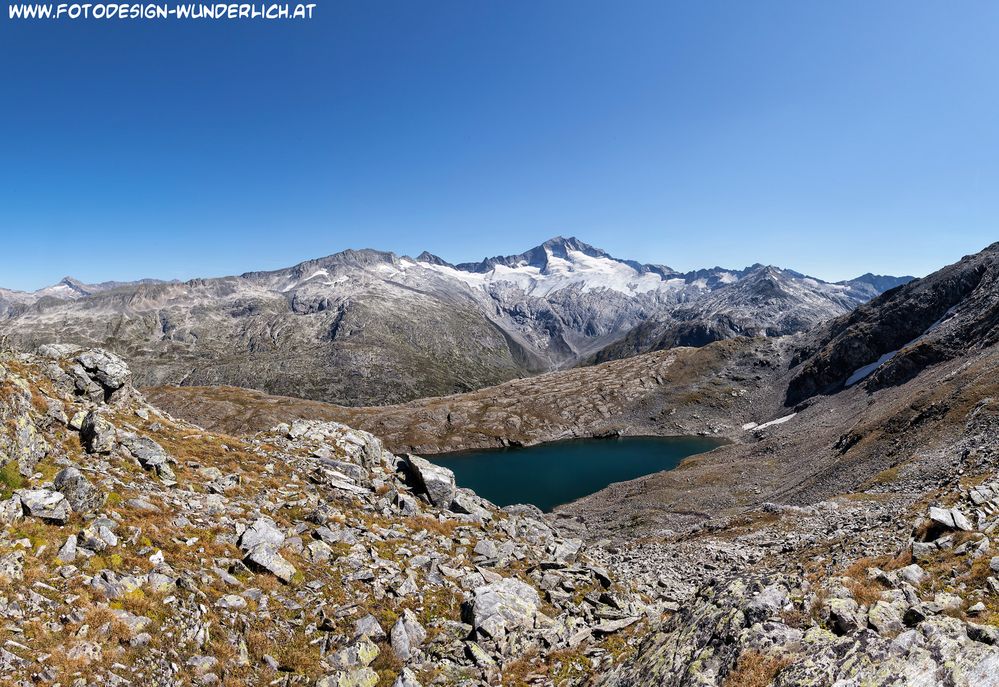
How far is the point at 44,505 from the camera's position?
640 inches

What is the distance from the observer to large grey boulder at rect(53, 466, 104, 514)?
1720 cm

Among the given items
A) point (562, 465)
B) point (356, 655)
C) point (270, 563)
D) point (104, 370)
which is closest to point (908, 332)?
point (562, 465)

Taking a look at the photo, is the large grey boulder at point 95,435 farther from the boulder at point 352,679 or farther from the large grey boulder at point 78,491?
the boulder at point 352,679

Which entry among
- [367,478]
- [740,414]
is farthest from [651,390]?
[367,478]

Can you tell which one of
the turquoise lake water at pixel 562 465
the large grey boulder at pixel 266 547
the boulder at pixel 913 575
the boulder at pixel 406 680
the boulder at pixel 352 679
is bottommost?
the turquoise lake water at pixel 562 465

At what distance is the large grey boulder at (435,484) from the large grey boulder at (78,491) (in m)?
17.9

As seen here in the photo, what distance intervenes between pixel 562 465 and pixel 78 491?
383 feet

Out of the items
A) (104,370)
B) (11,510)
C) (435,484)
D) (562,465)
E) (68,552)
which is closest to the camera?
(68,552)

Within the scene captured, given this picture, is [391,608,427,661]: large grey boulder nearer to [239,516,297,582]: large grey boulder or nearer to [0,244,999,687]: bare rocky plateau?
[0,244,999,687]: bare rocky plateau

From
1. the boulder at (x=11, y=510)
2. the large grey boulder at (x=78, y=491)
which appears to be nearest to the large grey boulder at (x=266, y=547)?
the large grey boulder at (x=78, y=491)

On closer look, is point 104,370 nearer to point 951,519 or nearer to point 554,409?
point 951,519

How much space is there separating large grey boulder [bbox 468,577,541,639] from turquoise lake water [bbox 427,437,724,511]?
238 feet

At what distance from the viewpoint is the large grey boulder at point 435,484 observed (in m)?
31.9

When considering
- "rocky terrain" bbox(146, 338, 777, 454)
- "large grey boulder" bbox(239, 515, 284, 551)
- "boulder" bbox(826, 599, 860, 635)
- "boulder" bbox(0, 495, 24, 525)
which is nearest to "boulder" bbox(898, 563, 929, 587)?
"boulder" bbox(826, 599, 860, 635)
